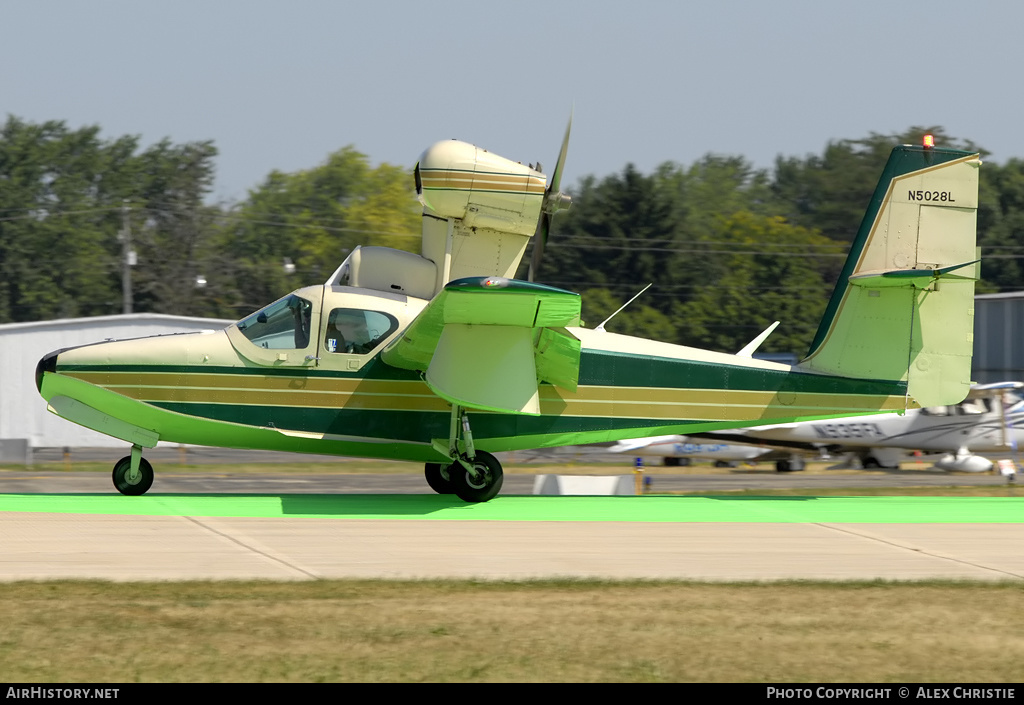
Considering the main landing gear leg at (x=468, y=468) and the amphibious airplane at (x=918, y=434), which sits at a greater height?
the main landing gear leg at (x=468, y=468)

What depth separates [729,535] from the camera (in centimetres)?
1108

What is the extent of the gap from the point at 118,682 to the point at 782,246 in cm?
5560

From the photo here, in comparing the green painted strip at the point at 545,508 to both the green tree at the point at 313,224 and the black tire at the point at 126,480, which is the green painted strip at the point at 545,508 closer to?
the black tire at the point at 126,480

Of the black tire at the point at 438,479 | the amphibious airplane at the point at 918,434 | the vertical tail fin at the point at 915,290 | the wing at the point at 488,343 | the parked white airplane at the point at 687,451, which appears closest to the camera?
the wing at the point at 488,343

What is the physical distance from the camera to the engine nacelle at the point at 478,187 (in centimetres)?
1247

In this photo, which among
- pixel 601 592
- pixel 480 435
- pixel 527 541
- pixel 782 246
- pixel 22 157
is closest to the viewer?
pixel 601 592

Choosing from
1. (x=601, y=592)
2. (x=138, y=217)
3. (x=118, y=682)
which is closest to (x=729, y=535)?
(x=601, y=592)

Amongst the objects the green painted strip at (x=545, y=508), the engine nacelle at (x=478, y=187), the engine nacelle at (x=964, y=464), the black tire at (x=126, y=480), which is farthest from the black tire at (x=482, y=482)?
the engine nacelle at (x=964, y=464)

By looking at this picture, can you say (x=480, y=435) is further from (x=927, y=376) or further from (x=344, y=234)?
(x=344, y=234)

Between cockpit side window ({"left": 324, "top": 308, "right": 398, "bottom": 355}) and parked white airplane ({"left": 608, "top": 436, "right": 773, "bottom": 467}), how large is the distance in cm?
1738

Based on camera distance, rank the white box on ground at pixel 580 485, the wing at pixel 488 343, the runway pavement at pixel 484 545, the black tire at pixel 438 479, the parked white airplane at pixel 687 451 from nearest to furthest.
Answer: the runway pavement at pixel 484 545
the wing at pixel 488 343
the black tire at pixel 438 479
the white box on ground at pixel 580 485
the parked white airplane at pixel 687 451

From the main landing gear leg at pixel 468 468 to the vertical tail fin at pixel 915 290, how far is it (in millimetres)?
4066

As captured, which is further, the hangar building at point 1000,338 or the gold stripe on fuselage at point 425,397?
the hangar building at point 1000,338

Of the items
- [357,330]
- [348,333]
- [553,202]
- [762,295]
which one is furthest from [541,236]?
[762,295]
